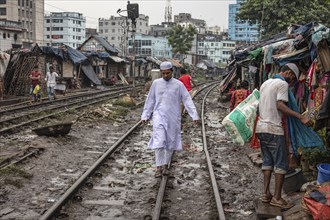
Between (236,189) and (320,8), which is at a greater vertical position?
(320,8)

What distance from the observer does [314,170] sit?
22.8ft

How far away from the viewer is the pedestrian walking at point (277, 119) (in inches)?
208

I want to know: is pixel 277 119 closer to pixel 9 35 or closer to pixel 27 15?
pixel 9 35

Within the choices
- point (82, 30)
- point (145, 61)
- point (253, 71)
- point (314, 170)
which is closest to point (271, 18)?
point (253, 71)

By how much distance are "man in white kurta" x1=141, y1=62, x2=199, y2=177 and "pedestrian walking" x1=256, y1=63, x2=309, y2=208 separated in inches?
75.1

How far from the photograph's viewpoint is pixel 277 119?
5410 mm

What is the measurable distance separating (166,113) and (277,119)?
230 cm

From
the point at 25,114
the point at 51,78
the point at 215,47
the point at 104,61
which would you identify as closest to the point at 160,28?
the point at 215,47

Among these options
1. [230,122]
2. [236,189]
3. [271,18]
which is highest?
[271,18]

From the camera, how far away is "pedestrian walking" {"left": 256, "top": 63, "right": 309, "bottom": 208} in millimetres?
5285

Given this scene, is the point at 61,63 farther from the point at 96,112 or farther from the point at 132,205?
the point at 132,205

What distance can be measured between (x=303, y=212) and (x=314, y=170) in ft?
7.09

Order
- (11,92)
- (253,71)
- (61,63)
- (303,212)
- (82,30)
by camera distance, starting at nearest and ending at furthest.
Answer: (303,212) < (253,71) < (11,92) < (61,63) < (82,30)

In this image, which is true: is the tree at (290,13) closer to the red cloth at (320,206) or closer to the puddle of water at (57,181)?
the puddle of water at (57,181)
